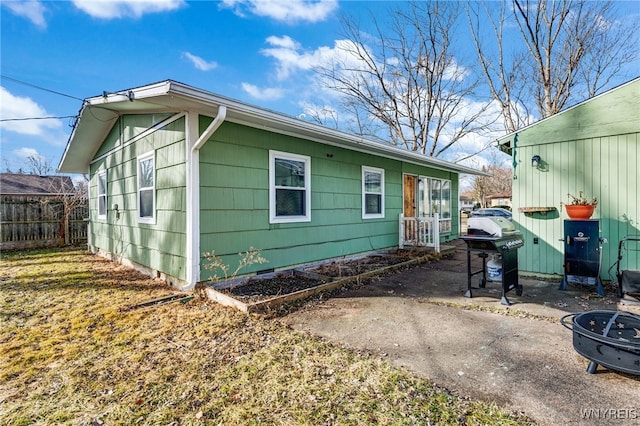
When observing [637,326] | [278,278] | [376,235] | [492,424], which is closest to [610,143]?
[637,326]

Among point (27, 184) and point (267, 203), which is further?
point (27, 184)

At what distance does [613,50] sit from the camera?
42.8 ft

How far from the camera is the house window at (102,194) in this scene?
785 centimetres

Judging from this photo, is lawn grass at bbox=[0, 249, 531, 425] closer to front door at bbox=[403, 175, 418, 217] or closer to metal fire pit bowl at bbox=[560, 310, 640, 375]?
metal fire pit bowl at bbox=[560, 310, 640, 375]

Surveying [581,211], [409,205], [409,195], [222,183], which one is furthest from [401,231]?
[222,183]

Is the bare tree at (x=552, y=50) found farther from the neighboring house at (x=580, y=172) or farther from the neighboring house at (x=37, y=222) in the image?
the neighboring house at (x=37, y=222)

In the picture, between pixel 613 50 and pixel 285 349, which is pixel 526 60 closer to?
pixel 613 50

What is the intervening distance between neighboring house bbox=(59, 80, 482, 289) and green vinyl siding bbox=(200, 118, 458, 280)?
17 mm

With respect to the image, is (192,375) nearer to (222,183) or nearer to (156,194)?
(222,183)

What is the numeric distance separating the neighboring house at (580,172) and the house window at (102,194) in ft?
30.9

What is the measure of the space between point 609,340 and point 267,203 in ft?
14.5

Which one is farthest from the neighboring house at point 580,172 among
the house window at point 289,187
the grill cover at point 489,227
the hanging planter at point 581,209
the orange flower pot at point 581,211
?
the house window at point 289,187

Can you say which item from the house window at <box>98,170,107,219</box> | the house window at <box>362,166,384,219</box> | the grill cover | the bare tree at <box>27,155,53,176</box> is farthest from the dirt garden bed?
the bare tree at <box>27,155,53,176</box>

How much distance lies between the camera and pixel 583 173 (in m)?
5.10
